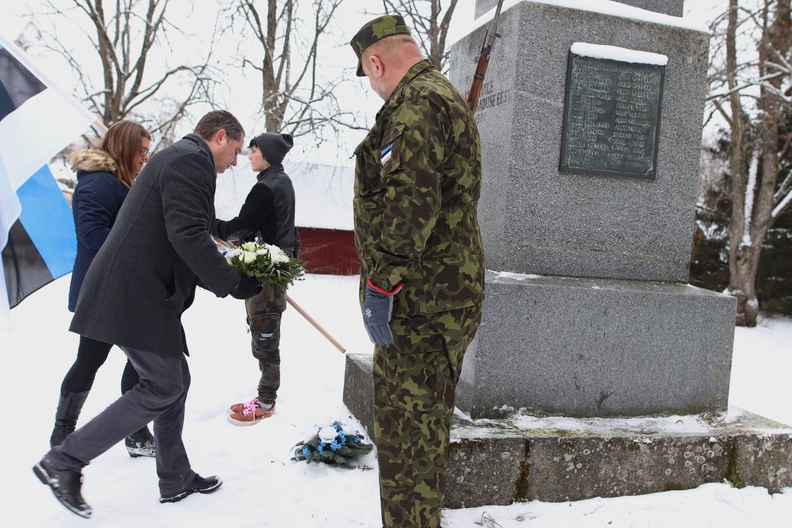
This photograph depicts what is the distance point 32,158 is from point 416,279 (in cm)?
281

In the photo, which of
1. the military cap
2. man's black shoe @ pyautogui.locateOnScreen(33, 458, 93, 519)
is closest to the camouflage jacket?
the military cap

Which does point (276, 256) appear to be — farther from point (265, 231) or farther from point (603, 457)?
point (603, 457)

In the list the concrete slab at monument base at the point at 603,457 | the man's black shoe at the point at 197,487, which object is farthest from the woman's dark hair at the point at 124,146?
the concrete slab at monument base at the point at 603,457

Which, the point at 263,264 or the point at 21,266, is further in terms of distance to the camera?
the point at 21,266

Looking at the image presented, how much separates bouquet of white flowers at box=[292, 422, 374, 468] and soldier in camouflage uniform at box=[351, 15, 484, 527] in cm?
102

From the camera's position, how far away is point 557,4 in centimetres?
349

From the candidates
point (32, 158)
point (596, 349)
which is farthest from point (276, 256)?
point (596, 349)

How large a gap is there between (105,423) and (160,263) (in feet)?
2.45

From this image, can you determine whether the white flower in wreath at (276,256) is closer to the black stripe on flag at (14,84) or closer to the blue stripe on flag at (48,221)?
the blue stripe on flag at (48,221)

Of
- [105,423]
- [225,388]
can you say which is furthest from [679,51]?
[225,388]

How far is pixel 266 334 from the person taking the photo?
14.0ft

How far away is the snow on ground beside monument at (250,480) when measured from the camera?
9.43 feet

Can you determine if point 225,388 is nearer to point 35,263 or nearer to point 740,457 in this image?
point 35,263

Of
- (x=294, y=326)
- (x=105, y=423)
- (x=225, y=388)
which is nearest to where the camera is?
(x=105, y=423)
